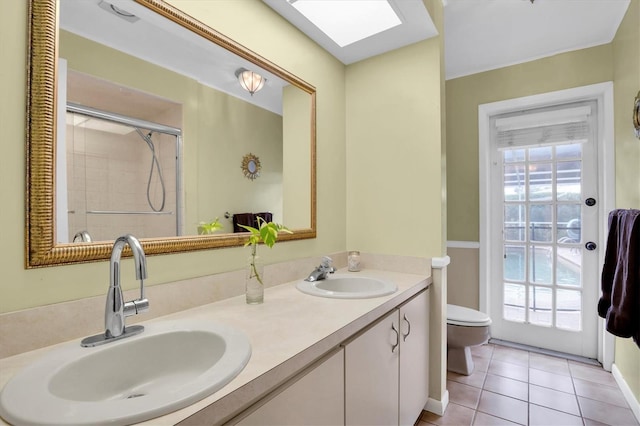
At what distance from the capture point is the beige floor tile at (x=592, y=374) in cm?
210

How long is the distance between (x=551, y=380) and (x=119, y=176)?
285 cm

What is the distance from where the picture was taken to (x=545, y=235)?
2553 millimetres

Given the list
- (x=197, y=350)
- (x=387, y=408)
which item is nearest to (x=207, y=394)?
(x=197, y=350)

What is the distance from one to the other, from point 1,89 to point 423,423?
225cm

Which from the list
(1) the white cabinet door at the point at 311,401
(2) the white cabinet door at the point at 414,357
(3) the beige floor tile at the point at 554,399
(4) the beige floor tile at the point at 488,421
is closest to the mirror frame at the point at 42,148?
(1) the white cabinet door at the point at 311,401

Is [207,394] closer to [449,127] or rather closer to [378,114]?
[378,114]

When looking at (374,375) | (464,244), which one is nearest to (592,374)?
(464,244)

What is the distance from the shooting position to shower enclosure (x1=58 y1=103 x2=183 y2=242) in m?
0.91

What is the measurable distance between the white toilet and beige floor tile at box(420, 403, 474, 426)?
42 centimetres

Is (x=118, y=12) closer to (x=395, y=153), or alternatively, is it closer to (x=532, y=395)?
(x=395, y=153)

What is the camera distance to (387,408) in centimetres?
131

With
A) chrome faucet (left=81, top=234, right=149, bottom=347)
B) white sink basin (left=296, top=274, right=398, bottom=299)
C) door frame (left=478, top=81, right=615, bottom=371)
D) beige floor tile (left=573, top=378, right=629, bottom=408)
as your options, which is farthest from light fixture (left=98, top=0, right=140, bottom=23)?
beige floor tile (left=573, top=378, right=629, bottom=408)

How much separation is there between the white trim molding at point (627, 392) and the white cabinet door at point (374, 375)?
152cm

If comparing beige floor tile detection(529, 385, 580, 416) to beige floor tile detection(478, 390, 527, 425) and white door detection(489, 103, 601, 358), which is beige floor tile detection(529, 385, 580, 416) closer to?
beige floor tile detection(478, 390, 527, 425)
